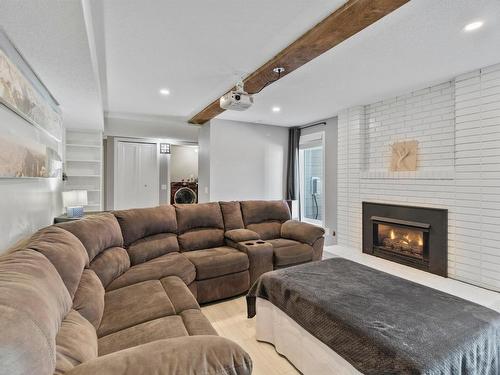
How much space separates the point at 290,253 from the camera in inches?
125

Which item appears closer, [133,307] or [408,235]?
[133,307]

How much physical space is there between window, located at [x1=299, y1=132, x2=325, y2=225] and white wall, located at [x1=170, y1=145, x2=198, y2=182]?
3.82 metres

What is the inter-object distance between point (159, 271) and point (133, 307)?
0.65 metres

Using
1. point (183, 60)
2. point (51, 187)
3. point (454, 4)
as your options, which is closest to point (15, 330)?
point (183, 60)

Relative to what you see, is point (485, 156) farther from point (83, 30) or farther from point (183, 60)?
point (83, 30)

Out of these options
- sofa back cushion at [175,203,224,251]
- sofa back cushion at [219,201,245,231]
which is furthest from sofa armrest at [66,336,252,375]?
sofa back cushion at [219,201,245,231]

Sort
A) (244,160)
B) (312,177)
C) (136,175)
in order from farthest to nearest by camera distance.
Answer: (136,175) → (312,177) → (244,160)

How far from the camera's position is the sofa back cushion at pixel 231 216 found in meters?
3.43

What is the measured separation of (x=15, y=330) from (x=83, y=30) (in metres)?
1.87

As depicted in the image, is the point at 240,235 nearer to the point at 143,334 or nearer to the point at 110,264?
the point at 110,264

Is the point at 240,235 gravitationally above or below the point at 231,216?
below

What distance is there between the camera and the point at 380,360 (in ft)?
3.89

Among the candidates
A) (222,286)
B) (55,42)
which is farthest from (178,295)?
(55,42)

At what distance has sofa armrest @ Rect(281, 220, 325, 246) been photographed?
3.38 metres
